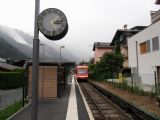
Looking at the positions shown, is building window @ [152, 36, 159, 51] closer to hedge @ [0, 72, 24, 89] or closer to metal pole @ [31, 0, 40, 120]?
hedge @ [0, 72, 24, 89]

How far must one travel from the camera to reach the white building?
92.4 feet

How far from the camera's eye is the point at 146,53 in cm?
3231

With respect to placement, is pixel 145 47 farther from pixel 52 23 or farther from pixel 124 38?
pixel 52 23

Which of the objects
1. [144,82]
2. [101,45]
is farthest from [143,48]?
[101,45]

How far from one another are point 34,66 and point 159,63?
24333 mm

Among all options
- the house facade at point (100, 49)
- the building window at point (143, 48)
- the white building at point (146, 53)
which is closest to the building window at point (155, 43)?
the white building at point (146, 53)

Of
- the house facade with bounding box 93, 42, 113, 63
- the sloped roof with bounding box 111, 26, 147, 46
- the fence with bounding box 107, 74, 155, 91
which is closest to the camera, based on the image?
the fence with bounding box 107, 74, 155, 91

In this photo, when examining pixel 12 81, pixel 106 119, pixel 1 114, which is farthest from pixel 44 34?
pixel 12 81

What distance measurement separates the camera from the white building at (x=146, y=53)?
2817 centimetres

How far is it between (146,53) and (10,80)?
16.8m

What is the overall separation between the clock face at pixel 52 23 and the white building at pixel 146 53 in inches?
785

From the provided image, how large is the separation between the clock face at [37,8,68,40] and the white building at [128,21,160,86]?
19.9 meters

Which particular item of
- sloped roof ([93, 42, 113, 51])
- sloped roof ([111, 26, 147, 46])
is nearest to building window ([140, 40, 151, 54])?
sloped roof ([111, 26, 147, 46])

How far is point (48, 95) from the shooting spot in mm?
21812
